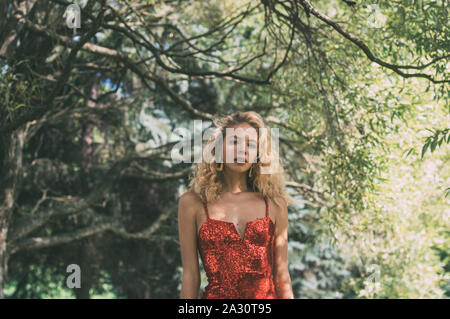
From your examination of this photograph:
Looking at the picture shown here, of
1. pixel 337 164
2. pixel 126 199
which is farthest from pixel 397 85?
pixel 126 199

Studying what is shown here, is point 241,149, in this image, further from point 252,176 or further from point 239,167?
point 252,176

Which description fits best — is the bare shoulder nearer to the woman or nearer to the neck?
the woman

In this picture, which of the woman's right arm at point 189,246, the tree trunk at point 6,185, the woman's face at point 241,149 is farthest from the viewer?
the tree trunk at point 6,185

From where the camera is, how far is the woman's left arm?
2195 mm

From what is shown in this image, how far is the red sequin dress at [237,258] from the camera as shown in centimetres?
217

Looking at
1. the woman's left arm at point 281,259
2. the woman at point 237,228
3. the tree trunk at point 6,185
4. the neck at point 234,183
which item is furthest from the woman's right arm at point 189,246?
the tree trunk at point 6,185

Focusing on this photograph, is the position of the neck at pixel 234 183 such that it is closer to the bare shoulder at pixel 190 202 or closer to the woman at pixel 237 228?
the woman at pixel 237 228

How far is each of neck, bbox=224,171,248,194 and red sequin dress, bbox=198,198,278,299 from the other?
0.55 feet

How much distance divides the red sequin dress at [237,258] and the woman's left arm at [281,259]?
3 centimetres

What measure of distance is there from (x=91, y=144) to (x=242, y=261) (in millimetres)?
7813

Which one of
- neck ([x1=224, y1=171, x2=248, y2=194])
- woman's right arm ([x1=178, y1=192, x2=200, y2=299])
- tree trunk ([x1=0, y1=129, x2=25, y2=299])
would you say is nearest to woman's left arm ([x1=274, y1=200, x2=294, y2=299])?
neck ([x1=224, y1=171, x2=248, y2=194])

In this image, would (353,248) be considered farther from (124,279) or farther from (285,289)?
(285,289)
